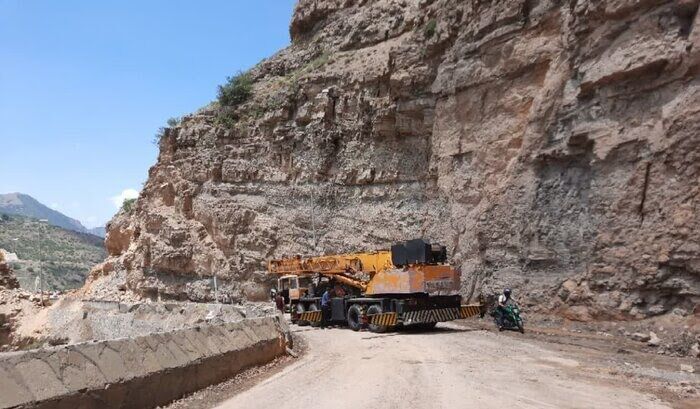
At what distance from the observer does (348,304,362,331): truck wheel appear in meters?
18.7

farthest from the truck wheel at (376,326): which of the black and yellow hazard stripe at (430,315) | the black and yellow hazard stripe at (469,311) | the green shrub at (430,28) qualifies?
the green shrub at (430,28)

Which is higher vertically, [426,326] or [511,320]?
[511,320]

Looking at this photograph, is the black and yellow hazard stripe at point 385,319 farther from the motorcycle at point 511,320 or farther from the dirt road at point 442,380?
the motorcycle at point 511,320

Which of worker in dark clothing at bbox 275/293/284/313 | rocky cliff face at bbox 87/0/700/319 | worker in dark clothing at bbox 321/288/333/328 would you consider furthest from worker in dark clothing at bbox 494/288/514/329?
worker in dark clothing at bbox 275/293/284/313

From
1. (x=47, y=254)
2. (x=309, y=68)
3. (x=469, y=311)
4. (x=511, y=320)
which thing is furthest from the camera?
(x=47, y=254)

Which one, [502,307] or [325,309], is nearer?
[502,307]

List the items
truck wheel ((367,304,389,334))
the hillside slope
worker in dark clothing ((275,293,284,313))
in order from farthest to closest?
the hillside slope, worker in dark clothing ((275,293,284,313)), truck wheel ((367,304,389,334))

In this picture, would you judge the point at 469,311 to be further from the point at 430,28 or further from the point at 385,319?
the point at 430,28

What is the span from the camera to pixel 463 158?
24.2 meters

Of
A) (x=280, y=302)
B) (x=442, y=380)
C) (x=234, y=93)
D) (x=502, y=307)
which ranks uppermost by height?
(x=234, y=93)

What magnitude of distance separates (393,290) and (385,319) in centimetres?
94

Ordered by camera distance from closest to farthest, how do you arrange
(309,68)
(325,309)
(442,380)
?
(442,380)
(325,309)
(309,68)

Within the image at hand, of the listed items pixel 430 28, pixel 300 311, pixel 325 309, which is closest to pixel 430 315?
pixel 325 309

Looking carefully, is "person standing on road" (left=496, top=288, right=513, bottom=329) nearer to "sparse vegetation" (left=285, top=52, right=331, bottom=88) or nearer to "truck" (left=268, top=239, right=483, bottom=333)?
"truck" (left=268, top=239, right=483, bottom=333)
